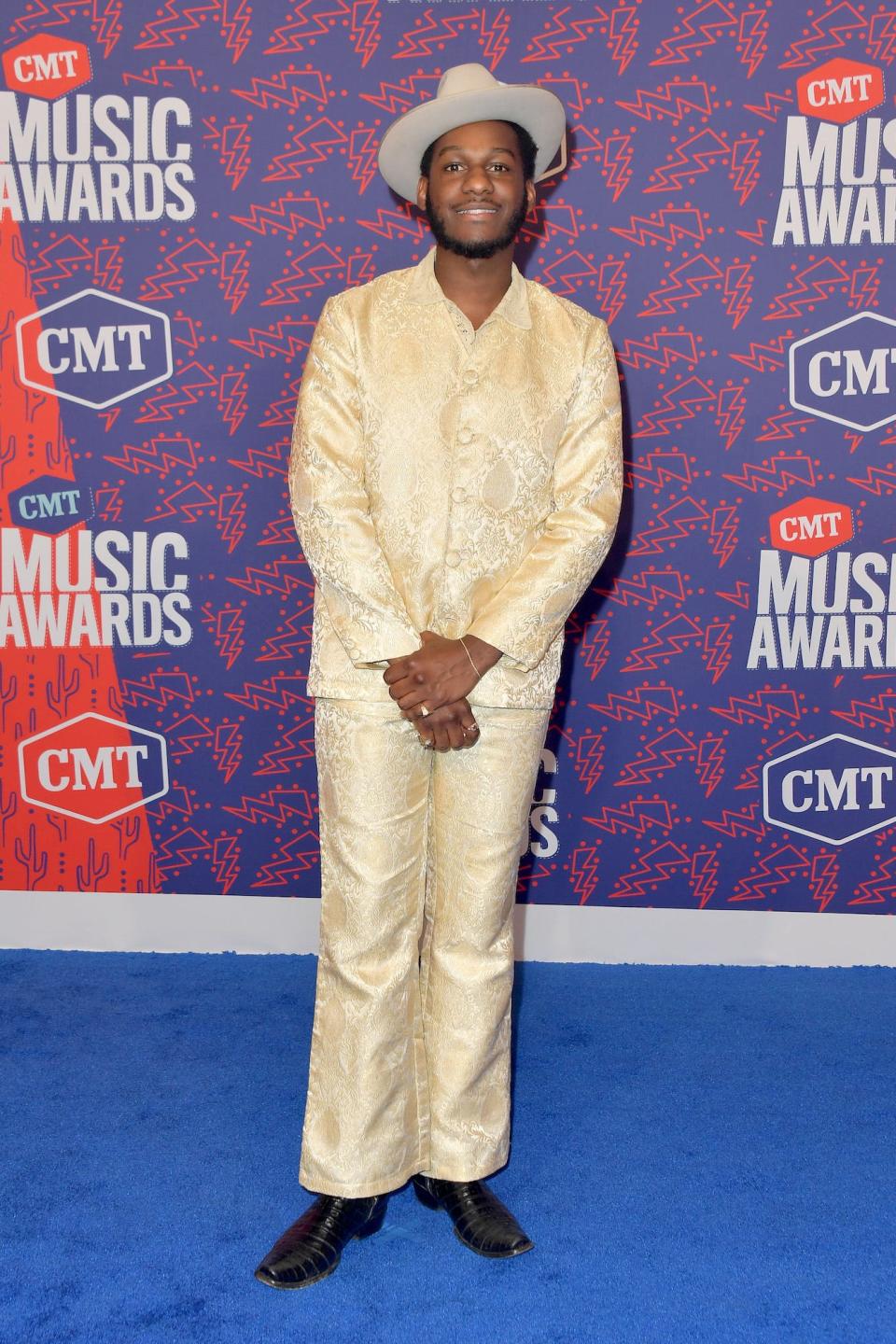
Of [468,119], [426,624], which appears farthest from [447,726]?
[468,119]

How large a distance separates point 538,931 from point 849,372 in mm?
1682

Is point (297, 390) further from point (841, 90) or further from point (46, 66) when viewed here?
point (841, 90)

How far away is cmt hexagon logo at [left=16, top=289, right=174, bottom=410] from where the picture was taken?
3.29 m

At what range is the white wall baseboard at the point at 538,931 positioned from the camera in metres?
3.54

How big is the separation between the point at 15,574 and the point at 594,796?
1.65 meters

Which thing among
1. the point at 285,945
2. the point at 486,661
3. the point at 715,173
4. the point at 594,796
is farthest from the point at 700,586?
the point at 285,945

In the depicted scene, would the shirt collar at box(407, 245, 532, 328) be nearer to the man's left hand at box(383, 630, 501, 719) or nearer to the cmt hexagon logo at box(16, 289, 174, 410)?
the man's left hand at box(383, 630, 501, 719)

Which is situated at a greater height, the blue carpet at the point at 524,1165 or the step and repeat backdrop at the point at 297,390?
the step and repeat backdrop at the point at 297,390

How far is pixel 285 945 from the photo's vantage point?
3.60 m

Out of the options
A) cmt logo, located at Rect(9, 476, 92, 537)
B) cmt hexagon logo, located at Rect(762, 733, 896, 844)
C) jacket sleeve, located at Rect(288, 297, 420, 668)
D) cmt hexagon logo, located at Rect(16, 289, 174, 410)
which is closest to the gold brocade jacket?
jacket sleeve, located at Rect(288, 297, 420, 668)

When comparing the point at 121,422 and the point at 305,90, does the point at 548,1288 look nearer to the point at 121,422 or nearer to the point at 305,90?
the point at 121,422

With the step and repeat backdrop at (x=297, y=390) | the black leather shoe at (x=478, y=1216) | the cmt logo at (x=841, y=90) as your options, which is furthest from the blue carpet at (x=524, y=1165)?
the cmt logo at (x=841, y=90)

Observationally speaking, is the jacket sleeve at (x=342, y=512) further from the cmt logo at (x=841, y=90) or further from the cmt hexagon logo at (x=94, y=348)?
the cmt logo at (x=841, y=90)

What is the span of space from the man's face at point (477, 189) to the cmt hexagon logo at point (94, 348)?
121 centimetres
